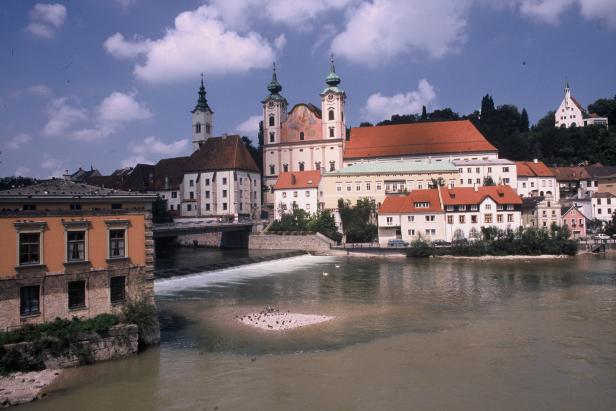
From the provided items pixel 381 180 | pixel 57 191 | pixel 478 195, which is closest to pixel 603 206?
pixel 478 195

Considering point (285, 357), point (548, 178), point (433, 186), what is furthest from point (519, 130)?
point (285, 357)

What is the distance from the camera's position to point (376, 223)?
235ft

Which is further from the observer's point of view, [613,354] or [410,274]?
[410,274]

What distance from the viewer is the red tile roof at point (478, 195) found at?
6375cm

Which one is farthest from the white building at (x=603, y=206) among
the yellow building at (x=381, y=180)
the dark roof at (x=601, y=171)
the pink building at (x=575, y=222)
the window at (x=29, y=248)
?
the window at (x=29, y=248)

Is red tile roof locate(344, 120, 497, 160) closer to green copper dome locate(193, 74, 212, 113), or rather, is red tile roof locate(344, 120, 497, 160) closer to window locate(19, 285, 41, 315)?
green copper dome locate(193, 74, 212, 113)

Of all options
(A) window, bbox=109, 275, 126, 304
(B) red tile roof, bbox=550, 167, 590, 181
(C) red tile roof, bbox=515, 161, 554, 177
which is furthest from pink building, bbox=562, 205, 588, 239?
(A) window, bbox=109, 275, 126, 304

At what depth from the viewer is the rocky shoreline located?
16.6m

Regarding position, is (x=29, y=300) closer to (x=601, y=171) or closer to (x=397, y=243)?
(x=397, y=243)

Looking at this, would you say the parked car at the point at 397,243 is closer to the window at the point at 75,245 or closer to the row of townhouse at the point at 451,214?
the row of townhouse at the point at 451,214

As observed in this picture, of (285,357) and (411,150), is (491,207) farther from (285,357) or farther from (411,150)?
(285,357)

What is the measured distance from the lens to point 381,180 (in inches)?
3004

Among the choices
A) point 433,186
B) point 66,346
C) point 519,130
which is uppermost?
point 519,130

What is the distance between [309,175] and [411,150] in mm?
17458
